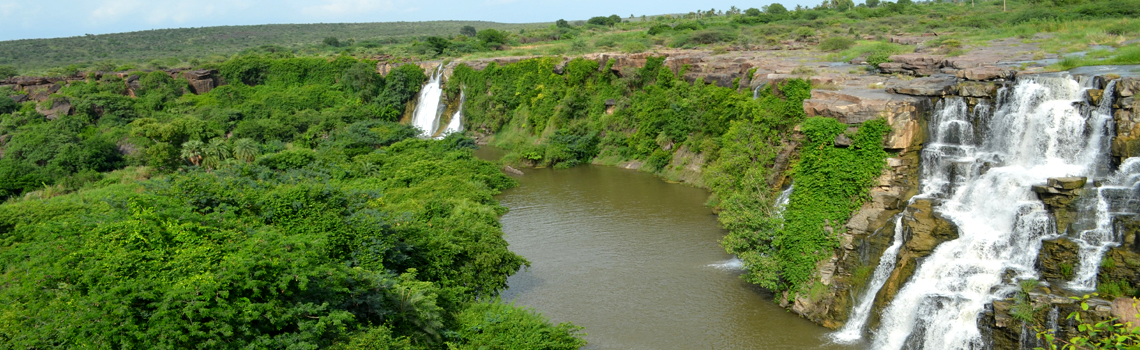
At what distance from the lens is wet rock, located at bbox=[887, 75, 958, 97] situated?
67.7 ft

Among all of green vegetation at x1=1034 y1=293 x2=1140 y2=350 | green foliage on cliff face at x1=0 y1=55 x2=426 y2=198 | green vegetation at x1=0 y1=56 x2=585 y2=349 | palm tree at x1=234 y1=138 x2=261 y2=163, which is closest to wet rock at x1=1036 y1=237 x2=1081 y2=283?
green vegetation at x1=1034 y1=293 x2=1140 y2=350

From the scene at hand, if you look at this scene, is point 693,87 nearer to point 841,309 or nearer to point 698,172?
point 698,172

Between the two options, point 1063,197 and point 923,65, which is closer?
point 1063,197

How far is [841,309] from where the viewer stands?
18953 millimetres

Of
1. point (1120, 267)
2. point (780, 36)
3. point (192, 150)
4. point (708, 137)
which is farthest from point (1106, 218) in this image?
point (780, 36)

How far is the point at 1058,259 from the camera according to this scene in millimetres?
15969

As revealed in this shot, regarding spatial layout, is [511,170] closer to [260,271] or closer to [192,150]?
[192,150]

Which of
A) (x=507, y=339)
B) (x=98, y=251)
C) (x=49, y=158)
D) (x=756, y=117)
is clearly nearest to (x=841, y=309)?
(x=507, y=339)

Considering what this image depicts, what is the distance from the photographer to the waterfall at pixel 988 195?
16.5 m

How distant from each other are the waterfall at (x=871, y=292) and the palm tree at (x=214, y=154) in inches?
1284

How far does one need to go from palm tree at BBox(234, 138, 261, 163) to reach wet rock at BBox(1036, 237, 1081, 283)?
3691cm

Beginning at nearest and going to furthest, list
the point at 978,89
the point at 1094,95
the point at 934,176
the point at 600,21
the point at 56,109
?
the point at 1094,95 → the point at 934,176 → the point at 978,89 → the point at 56,109 → the point at 600,21

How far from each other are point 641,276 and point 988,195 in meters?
9.64

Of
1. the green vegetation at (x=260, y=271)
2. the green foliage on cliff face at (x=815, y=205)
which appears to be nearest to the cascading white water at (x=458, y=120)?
the green vegetation at (x=260, y=271)
